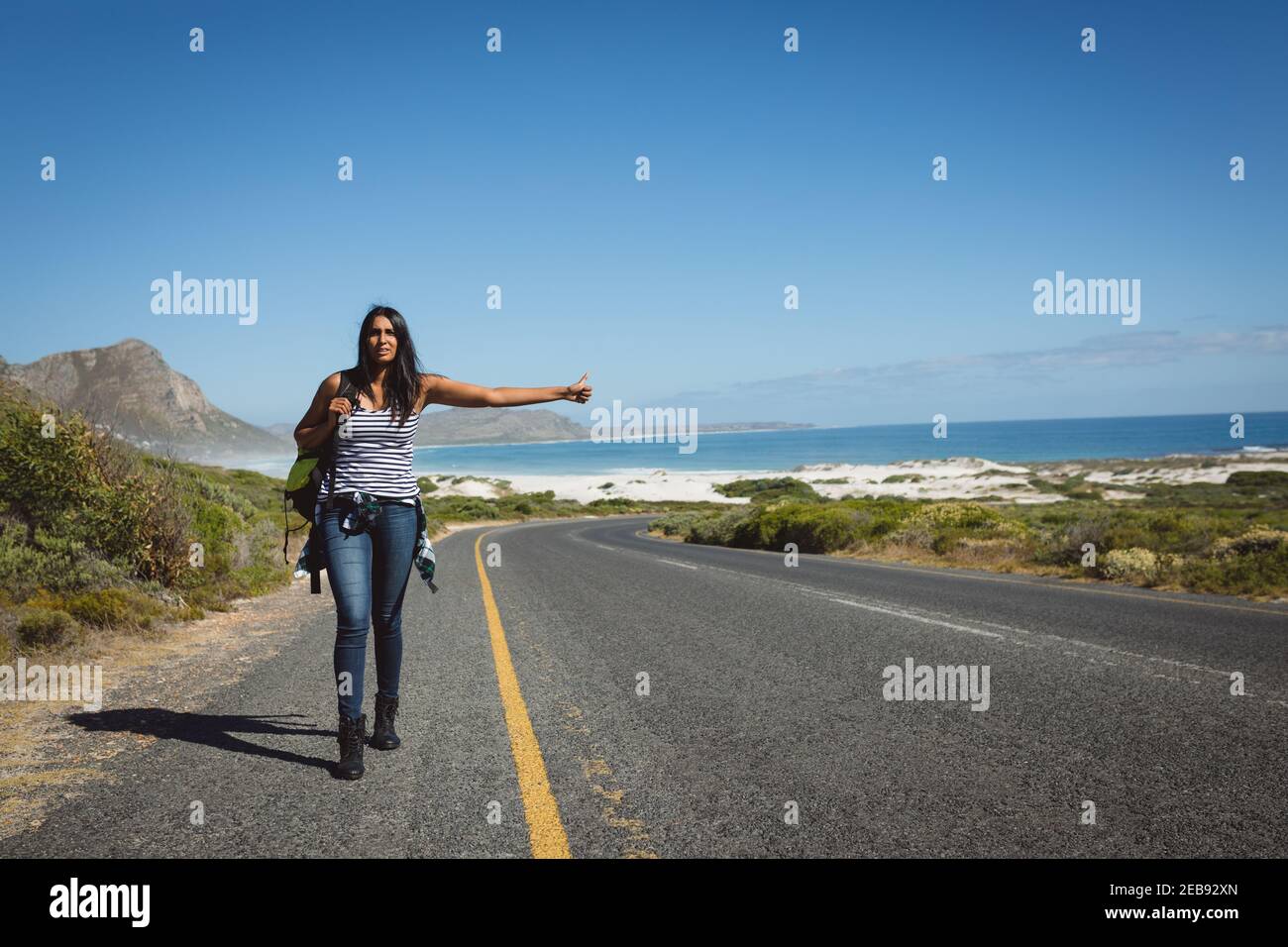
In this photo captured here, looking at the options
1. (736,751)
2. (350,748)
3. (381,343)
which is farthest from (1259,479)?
(350,748)

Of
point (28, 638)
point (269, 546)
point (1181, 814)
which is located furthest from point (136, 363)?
point (1181, 814)

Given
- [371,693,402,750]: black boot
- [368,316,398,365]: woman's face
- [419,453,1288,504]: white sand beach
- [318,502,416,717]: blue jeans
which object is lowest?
[419,453,1288,504]: white sand beach

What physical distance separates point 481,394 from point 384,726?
1922 millimetres

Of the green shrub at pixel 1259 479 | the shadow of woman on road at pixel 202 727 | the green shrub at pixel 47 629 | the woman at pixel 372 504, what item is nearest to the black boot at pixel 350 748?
the woman at pixel 372 504

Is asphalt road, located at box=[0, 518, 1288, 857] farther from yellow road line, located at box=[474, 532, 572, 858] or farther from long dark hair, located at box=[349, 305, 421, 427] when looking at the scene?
long dark hair, located at box=[349, 305, 421, 427]

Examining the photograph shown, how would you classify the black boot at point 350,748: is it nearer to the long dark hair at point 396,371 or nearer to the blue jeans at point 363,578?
the blue jeans at point 363,578

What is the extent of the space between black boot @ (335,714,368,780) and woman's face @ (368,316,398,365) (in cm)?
185

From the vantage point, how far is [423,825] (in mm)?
3529

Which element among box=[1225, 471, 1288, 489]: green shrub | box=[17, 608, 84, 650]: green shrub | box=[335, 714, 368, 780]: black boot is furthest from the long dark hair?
box=[1225, 471, 1288, 489]: green shrub

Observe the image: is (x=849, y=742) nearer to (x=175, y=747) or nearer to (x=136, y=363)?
(x=175, y=747)

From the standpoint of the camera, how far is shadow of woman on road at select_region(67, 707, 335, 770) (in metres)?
4.71

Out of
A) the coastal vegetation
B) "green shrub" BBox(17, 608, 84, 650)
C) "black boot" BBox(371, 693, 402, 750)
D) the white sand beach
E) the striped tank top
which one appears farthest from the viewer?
the white sand beach
